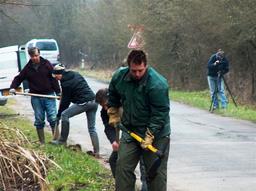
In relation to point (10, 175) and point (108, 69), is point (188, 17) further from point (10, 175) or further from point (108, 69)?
point (108, 69)

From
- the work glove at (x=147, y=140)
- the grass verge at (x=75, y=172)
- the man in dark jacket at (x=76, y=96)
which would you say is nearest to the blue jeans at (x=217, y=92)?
the man in dark jacket at (x=76, y=96)

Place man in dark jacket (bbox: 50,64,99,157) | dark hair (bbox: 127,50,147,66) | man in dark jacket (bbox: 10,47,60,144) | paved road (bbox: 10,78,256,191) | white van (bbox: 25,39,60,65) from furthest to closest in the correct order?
white van (bbox: 25,39,60,65) < man in dark jacket (bbox: 10,47,60,144) < man in dark jacket (bbox: 50,64,99,157) < paved road (bbox: 10,78,256,191) < dark hair (bbox: 127,50,147,66)

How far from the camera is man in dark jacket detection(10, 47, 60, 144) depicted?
11.3m

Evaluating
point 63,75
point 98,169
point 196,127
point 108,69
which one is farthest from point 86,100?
point 108,69

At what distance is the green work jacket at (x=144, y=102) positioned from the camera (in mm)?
6156

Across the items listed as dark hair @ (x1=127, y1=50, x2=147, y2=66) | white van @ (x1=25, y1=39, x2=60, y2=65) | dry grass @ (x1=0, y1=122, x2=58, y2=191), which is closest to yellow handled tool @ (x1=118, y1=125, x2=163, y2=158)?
dark hair @ (x1=127, y1=50, x2=147, y2=66)

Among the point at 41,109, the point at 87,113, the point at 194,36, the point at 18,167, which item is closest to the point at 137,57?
the point at 18,167

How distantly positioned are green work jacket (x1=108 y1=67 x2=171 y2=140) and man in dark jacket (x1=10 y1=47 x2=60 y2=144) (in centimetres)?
507

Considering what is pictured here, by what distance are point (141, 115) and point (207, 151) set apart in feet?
17.4

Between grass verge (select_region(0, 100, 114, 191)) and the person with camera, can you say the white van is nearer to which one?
the person with camera

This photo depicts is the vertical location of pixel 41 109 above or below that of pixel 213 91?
above

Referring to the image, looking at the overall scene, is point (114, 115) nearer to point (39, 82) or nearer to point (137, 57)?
point (137, 57)

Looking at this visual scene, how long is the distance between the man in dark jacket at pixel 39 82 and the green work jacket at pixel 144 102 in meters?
5.07

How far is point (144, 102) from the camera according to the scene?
6219 mm
